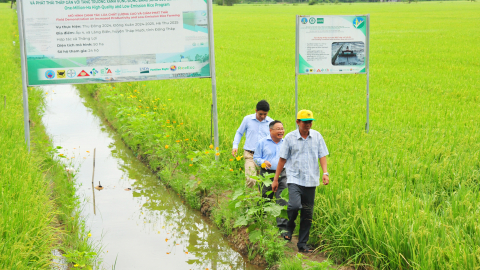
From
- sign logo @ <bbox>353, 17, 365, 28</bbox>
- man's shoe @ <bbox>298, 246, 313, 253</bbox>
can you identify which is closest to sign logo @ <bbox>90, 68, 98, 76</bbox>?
man's shoe @ <bbox>298, 246, 313, 253</bbox>

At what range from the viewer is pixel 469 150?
7.07 m

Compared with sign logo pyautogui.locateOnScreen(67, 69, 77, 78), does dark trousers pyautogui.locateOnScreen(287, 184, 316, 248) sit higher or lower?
lower

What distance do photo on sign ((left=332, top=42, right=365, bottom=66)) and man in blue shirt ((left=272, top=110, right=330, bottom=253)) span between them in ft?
13.3

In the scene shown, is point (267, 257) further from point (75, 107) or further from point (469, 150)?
point (75, 107)

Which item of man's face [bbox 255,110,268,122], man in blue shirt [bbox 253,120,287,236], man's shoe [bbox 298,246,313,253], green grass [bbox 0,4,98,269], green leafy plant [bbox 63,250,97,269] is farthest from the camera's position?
man's face [bbox 255,110,268,122]

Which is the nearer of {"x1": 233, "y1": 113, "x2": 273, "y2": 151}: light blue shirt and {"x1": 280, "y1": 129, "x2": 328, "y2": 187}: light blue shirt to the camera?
{"x1": 280, "y1": 129, "x2": 328, "y2": 187}: light blue shirt

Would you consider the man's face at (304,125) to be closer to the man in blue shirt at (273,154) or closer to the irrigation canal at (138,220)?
the man in blue shirt at (273,154)

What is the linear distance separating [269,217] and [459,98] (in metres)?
8.70

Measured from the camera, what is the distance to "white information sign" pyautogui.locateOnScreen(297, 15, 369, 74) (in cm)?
841

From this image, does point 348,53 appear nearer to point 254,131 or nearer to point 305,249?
point 254,131

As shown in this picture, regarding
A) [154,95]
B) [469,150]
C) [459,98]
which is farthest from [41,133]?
[459,98]

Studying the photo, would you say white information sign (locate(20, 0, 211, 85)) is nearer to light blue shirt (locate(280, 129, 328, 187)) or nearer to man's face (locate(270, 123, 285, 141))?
man's face (locate(270, 123, 285, 141))

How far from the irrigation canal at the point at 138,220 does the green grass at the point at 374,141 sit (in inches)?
14.1

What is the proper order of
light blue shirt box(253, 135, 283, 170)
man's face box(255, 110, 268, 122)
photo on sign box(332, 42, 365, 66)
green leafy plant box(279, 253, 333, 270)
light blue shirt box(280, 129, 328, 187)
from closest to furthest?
green leafy plant box(279, 253, 333, 270), light blue shirt box(280, 129, 328, 187), light blue shirt box(253, 135, 283, 170), man's face box(255, 110, 268, 122), photo on sign box(332, 42, 365, 66)
